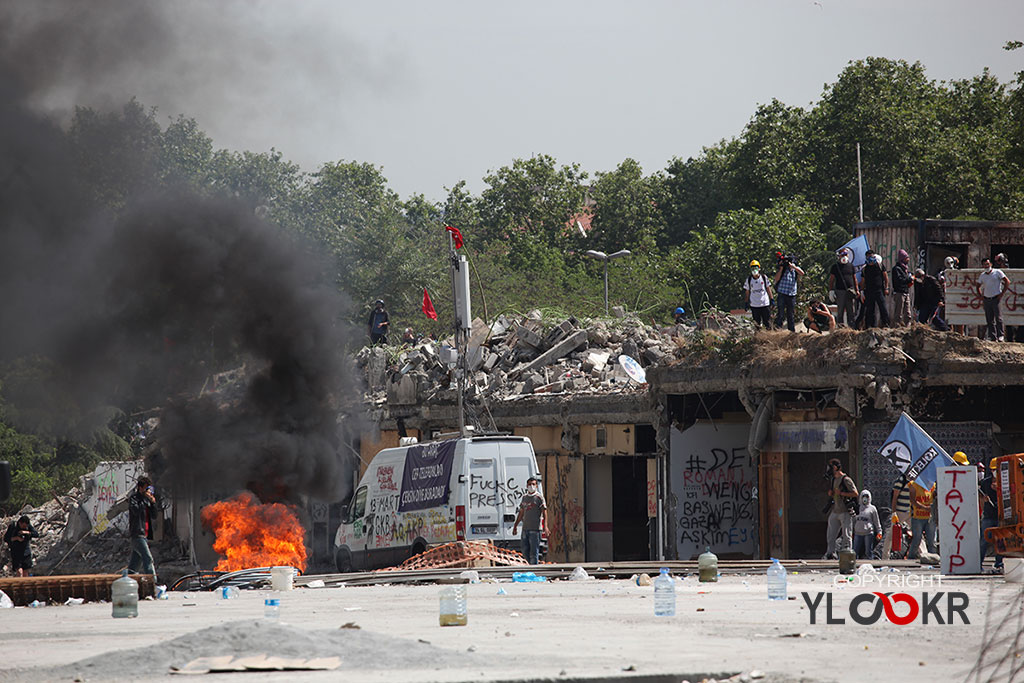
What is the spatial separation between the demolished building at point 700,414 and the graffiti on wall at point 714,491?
0.10 feet

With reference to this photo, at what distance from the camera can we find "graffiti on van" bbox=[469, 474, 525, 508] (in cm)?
2150

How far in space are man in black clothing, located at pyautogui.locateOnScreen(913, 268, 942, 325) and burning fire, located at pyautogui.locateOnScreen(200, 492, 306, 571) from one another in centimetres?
1341

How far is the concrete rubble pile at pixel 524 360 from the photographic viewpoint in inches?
1238

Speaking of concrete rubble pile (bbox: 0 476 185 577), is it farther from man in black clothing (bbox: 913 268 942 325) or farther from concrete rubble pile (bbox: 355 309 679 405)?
man in black clothing (bbox: 913 268 942 325)

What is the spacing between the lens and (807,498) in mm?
29141

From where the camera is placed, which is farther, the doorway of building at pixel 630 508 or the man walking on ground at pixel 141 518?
the doorway of building at pixel 630 508

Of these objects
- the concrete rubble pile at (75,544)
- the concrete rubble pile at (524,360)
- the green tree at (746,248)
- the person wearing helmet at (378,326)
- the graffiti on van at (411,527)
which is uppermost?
the green tree at (746,248)

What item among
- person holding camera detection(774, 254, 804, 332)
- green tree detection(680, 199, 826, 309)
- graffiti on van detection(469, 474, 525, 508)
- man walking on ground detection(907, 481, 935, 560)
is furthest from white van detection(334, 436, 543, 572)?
green tree detection(680, 199, 826, 309)

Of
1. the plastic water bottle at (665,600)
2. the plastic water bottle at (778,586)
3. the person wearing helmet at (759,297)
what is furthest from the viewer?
the person wearing helmet at (759,297)

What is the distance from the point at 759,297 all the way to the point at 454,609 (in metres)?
16.6

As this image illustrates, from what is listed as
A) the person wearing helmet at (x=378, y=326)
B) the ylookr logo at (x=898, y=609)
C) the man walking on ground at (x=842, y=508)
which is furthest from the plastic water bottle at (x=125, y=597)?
the person wearing helmet at (x=378, y=326)

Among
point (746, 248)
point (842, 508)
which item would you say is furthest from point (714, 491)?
point (746, 248)

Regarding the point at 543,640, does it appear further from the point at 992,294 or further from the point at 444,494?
the point at 992,294

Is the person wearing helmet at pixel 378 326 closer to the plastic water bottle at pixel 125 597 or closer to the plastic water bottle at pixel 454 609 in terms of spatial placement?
the plastic water bottle at pixel 125 597
